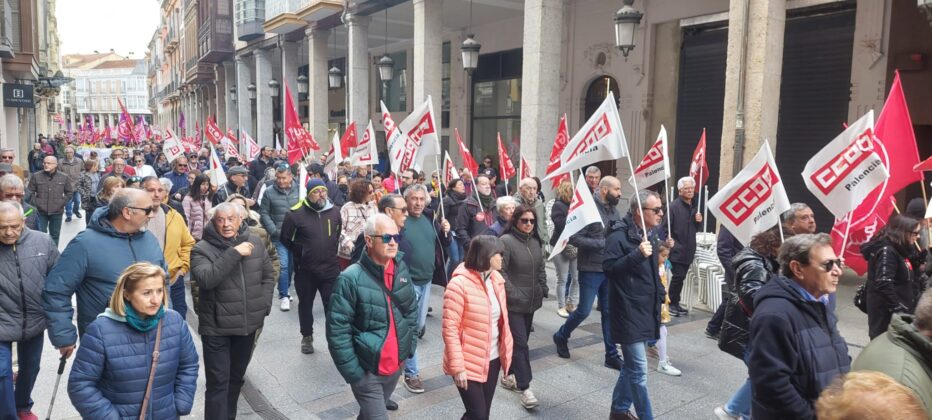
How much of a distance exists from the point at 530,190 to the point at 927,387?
5405 millimetres

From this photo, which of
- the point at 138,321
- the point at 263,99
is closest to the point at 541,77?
the point at 138,321

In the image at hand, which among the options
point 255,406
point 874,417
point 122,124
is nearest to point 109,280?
point 255,406

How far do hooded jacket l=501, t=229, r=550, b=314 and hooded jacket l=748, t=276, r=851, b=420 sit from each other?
7.46 feet

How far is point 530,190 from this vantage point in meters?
7.67

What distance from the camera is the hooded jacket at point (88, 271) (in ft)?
13.0

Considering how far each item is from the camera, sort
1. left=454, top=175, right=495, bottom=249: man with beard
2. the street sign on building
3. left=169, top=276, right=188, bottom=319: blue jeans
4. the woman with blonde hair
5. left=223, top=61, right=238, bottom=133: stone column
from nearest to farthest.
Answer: the woman with blonde hair
left=169, top=276, right=188, bottom=319: blue jeans
left=454, top=175, right=495, bottom=249: man with beard
the street sign on building
left=223, top=61, right=238, bottom=133: stone column

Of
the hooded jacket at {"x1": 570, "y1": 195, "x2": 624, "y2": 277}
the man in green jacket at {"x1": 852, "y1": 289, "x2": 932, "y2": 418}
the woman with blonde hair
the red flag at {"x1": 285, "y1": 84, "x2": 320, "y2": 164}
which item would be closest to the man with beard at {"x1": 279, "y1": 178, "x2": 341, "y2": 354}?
the hooded jacket at {"x1": 570, "y1": 195, "x2": 624, "y2": 277}

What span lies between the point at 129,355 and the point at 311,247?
133 inches

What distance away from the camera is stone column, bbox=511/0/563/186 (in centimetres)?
1260

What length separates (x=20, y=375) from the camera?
4.52 metres

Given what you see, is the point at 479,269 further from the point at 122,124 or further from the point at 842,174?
the point at 122,124

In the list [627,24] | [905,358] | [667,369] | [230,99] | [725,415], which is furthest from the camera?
[230,99]

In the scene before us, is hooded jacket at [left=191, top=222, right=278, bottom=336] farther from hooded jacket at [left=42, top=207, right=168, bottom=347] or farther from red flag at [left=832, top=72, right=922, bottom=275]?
red flag at [left=832, top=72, right=922, bottom=275]

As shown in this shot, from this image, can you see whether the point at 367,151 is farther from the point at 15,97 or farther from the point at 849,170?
the point at 15,97
